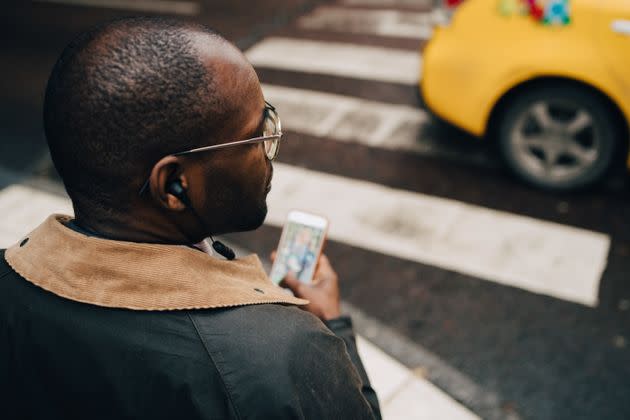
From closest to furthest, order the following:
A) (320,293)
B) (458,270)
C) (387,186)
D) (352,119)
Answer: (320,293), (458,270), (387,186), (352,119)

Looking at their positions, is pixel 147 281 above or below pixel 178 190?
below

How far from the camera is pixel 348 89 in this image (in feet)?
22.2

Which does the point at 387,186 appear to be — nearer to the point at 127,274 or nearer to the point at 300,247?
the point at 300,247

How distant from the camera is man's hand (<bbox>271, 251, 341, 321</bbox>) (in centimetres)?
209

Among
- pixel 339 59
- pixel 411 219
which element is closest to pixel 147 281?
pixel 411 219

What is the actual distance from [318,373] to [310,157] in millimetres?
4399

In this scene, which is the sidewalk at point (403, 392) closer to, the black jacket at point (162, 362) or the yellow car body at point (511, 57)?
the black jacket at point (162, 362)

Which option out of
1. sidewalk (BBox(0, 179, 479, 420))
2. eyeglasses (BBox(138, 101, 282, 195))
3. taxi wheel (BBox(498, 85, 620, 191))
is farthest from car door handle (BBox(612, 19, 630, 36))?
eyeglasses (BBox(138, 101, 282, 195))

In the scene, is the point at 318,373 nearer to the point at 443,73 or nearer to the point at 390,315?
the point at 390,315

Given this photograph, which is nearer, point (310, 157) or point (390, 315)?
point (390, 315)

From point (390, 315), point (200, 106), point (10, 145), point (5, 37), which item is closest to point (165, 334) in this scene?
point (200, 106)

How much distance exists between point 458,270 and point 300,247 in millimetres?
1961

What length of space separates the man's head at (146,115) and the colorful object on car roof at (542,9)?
3.68 metres

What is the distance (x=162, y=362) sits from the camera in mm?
1230
